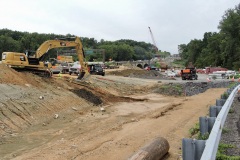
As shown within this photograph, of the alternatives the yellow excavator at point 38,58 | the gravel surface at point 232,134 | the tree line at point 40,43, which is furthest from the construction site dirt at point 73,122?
the tree line at point 40,43

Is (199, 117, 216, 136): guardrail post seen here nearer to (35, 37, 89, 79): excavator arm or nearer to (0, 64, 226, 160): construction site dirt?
(0, 64, 226, 160): construction site dirt

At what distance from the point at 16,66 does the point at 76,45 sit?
622cm

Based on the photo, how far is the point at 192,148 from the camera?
5.03 metres

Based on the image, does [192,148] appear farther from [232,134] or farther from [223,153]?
[232,134]

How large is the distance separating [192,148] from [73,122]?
12.9m

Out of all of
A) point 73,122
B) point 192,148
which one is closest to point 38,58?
point 73,122

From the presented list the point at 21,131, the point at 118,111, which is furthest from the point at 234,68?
the point at 21,131

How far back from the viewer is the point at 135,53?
7510 inches

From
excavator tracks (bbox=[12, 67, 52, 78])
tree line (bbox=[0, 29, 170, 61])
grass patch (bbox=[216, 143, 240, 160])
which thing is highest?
tree line (bbox=[0, 29, 170, 61])

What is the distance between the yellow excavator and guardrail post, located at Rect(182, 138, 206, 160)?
76.4 ft

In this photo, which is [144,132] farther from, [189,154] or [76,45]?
[76,45]

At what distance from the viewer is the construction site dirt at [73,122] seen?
10.2m

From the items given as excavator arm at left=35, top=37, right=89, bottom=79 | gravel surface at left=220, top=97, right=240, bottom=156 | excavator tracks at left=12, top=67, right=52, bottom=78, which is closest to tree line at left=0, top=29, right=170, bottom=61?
excavator arm at left=35, top=37, right=89, bottom=79

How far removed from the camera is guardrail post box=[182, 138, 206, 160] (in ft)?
16.5
